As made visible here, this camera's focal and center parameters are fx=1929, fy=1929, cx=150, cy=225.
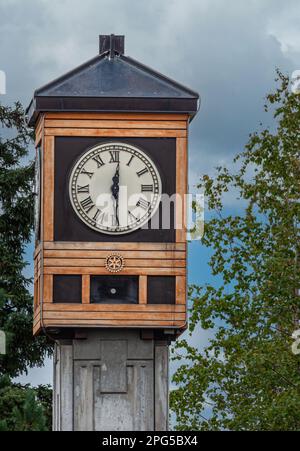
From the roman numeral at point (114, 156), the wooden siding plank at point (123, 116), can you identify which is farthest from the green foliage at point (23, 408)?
the wooden siding plank at point (123, 116)

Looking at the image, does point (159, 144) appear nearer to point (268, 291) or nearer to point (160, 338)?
point (160, 338)

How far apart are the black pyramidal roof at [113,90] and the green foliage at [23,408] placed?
3.58 meters

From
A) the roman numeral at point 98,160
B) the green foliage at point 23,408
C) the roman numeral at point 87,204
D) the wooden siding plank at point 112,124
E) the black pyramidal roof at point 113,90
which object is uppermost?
the black pyramidal roof at point 113,90

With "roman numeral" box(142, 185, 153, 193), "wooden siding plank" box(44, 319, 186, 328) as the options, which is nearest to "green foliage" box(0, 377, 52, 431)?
"wooden siding plank" box(44, 319, 186, 328)

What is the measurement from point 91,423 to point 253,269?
416 inches

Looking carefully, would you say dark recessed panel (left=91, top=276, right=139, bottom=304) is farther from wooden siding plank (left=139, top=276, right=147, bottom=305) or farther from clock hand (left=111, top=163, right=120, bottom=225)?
clock hand (left=111, top=163, right=120, bottom=225)

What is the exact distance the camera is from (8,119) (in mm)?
36250

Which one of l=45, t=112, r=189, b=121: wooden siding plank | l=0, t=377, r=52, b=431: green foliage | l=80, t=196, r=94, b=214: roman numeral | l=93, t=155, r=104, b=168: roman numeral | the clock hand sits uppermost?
l=45, t=112, r=189, b=121: wooden siding plank

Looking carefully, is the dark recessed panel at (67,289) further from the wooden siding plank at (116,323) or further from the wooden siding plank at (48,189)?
the wooden siding plank at (48,189)

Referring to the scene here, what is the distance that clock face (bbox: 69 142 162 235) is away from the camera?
2331 cm

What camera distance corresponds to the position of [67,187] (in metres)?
23.5

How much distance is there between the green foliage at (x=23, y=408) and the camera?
61.1ft

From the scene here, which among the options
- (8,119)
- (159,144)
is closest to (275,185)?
(8,119)

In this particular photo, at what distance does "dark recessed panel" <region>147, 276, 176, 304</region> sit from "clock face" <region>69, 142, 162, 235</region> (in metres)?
0.69
